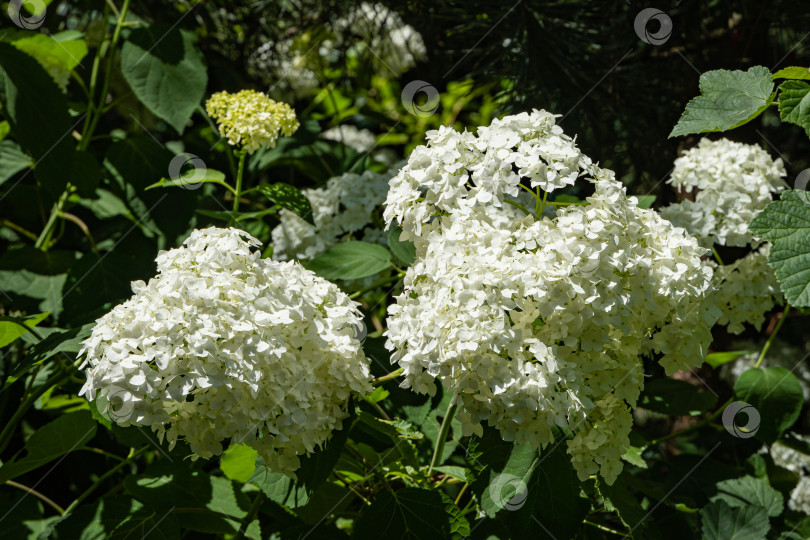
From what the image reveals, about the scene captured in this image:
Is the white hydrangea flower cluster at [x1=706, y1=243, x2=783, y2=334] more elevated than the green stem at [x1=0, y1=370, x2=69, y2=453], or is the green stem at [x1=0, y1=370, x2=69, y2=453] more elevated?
the white hydrangea flower cluster at [x1=706, y1=243, x2=783, y2=334]

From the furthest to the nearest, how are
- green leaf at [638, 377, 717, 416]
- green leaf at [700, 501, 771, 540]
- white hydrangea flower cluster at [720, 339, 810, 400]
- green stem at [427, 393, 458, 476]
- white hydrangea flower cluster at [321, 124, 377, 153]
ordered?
1. white hydrangea flower cluster at [321, 124, 377, 153]
2. white hydrangea flower cluster at [720, 339, 810, 400]
3. green leaf at [638, 377, 717, 416]
4. green leaf at [700, 501, 771, 540]
5. green stem at [427, 393, 458, 476]

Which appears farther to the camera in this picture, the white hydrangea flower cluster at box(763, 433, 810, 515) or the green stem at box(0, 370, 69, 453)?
the white hydrangea flower cluster at box(763, 433, 810, 515)

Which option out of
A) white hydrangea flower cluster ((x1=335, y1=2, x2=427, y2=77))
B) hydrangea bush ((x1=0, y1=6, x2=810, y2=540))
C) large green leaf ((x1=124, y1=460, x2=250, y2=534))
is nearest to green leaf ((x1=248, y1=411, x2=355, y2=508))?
hydrangea bush ((x1=0, y1=6, x2=810, y2=540))

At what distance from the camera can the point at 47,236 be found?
200 centimetres

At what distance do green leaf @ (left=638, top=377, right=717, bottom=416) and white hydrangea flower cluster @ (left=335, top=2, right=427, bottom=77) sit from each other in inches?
49.7

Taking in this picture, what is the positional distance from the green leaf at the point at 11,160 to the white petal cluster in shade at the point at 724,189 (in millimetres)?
1604

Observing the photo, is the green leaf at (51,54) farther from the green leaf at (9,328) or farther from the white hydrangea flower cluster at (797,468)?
the white hydrangea flower cluster at (797,468)

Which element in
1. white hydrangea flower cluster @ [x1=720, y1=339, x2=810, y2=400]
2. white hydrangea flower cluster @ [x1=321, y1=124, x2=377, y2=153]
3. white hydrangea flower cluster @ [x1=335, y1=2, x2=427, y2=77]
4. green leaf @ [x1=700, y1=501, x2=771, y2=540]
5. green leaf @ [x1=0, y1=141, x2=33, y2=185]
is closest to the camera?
green leaf @ [x1=700, y1=501, x2=771, y2=540]

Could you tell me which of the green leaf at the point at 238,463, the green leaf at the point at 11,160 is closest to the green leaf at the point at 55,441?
the green leaf at the point at 238,463

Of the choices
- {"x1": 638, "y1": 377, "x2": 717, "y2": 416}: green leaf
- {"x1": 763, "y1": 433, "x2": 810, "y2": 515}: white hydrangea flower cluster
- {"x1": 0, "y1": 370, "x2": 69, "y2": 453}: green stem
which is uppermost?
{"x1": 638, "y1": 377, "x2": 717, "y2": 416}: green leaf

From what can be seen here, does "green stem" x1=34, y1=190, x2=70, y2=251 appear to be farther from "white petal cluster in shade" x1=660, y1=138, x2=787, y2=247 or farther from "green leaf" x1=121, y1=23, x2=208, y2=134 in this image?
"white petal cluster in shade" x1=660, y1=138, x2=787, y2=247

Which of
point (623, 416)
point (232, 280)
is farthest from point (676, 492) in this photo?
point (232, 280)

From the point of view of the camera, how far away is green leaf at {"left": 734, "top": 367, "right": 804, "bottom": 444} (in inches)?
→ 64.7

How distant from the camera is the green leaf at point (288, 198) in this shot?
1.60m
